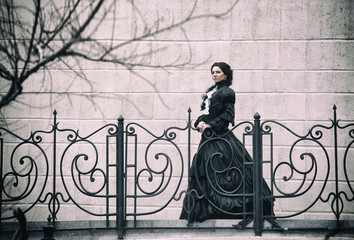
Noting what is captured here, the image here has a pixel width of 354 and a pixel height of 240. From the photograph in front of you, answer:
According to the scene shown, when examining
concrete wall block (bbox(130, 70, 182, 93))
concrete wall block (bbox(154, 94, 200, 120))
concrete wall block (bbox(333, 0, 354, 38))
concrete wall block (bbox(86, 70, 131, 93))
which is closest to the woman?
concrete wall block (bbox(154, 94, 200, 120))

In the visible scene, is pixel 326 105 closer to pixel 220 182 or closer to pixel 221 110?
pixel 221 110

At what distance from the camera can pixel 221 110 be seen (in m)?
5.39

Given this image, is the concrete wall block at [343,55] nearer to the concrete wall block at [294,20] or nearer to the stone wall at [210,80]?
the stone wall at [210,80]

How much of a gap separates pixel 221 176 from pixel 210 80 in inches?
91.7

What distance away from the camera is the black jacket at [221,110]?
5254mm

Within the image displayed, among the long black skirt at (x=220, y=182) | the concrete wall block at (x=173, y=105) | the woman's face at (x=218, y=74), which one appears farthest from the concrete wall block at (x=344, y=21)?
the long black skirt at (x=220, y=182)

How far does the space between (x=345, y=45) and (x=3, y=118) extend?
5130mm

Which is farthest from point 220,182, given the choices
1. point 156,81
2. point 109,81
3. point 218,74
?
point 109,81

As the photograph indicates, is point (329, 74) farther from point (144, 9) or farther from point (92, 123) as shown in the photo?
point (92, 123)

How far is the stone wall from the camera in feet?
23.3

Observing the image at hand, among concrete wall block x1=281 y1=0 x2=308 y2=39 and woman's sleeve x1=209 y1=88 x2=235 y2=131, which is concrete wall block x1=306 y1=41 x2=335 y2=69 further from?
woman's sleeve x1=209 y1=88 x2=235 y2=131

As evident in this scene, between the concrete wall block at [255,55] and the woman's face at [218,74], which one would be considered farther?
the concrete wall block at [255,55]

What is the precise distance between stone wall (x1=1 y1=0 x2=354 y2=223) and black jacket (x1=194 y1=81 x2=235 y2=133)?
5.84 feet

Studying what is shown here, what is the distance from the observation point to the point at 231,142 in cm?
524
